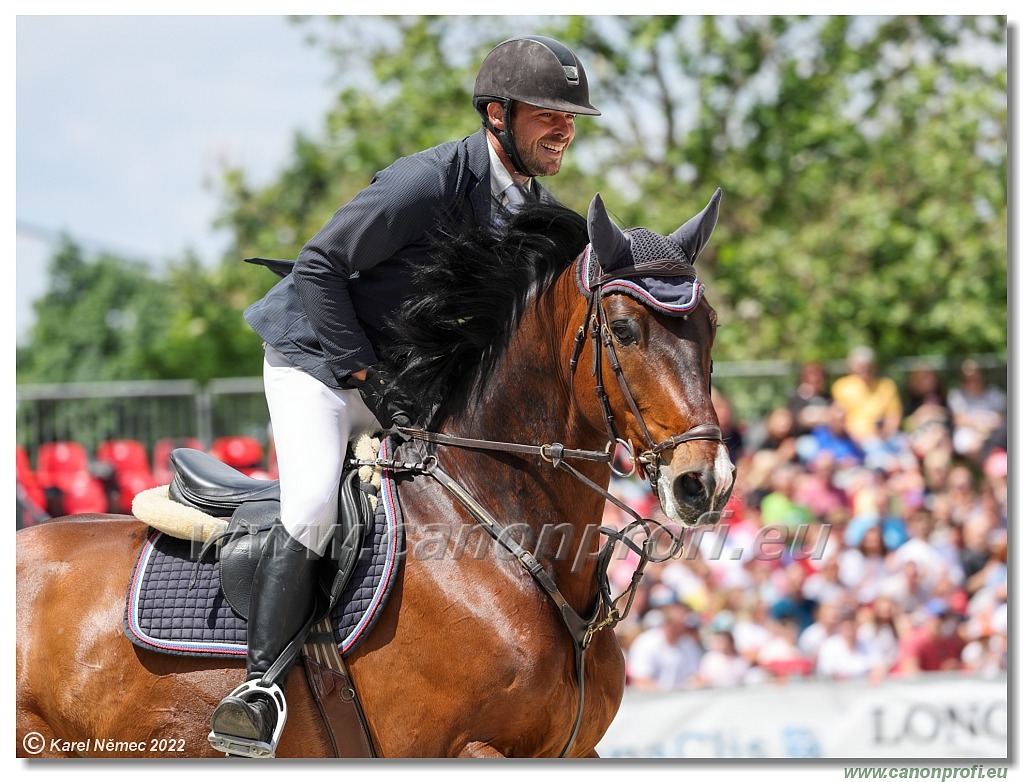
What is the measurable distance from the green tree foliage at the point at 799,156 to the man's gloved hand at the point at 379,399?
29.8 ft

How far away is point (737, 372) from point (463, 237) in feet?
26.7

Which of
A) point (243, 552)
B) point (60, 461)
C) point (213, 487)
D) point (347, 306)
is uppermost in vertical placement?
point (347, 306)

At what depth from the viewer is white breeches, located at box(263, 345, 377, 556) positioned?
360 centimetres

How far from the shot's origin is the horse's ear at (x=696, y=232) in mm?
3568

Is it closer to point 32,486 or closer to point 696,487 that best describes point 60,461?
point 32,486

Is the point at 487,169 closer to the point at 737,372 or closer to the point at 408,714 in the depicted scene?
the point at 408,714

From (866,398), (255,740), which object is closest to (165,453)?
Result: (866,398)

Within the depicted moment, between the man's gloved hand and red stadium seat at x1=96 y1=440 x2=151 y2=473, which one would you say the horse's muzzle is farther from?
red stadium seat at x1=96 y1=440 x2=151 y2=473

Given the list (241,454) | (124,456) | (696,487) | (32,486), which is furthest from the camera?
(241,454)

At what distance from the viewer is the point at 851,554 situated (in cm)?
892

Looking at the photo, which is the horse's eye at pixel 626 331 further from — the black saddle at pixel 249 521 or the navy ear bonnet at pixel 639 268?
the black saddle at pixel 249 521

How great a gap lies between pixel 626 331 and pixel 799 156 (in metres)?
10.3

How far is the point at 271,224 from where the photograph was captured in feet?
53.4

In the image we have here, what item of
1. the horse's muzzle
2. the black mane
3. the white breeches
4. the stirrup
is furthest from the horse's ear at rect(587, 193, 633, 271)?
the stirrup
